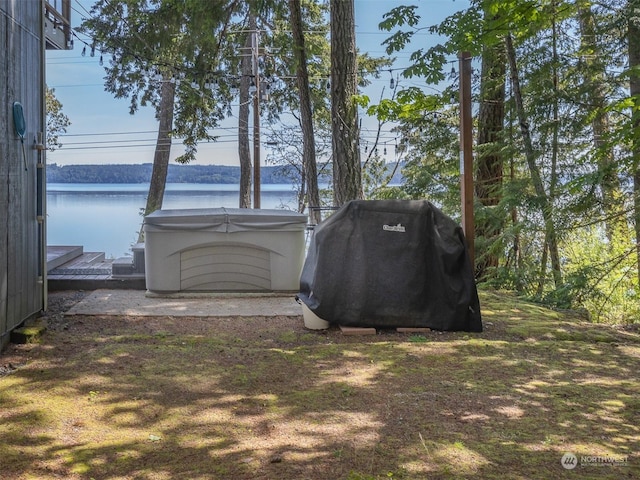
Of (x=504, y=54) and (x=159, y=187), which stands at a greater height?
(x=504, y=54)

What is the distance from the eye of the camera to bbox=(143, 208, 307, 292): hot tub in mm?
6102

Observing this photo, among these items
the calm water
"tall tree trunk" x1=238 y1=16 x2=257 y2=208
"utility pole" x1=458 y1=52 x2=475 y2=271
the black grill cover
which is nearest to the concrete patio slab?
the black grill cover

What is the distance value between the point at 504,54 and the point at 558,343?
226 inches

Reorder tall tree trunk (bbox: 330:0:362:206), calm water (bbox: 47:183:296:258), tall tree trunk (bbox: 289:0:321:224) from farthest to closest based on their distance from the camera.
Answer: calm water (bbox: 47:183:296:258) < tall tree trunk (bbox: 289:0:321:224) < tall tree trunk (bbox: 330:0:362:206)

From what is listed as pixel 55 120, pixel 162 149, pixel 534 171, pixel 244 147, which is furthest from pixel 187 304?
pixel 55 120

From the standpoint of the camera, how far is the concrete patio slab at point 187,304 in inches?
218

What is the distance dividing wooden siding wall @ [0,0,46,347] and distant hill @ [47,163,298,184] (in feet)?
52.1

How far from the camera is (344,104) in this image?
25.6 feet

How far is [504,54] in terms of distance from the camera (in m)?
8.80

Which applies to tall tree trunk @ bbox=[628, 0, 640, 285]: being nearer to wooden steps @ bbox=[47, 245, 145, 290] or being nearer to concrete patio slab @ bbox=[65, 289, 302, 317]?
concrete patio slab @ bbox=[65, 289, 302, 317]

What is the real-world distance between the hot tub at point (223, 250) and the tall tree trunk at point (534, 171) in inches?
114

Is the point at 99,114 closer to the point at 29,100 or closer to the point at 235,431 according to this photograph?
the point at 29,100

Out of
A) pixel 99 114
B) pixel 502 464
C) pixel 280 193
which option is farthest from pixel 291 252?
pixel 99 114

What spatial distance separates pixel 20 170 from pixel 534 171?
5951 millimetres
